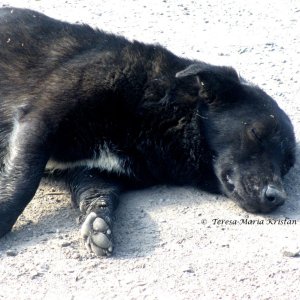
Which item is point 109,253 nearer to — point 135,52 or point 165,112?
point 165,112

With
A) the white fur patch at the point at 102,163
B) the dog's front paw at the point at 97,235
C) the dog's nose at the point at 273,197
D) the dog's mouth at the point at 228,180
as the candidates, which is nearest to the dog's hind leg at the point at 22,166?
the white fur patch at the point at 102,163

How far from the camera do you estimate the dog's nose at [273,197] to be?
462cm

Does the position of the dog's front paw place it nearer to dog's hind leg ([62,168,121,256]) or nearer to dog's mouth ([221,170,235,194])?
dog's hind leg ([62,168,121,256])

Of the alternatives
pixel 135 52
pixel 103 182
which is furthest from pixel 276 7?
pixel 103 182

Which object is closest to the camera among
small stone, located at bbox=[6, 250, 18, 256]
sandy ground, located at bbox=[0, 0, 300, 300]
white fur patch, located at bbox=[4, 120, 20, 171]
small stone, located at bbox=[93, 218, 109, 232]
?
sandy ground, located at bbox=[0, 0, 300, 300]

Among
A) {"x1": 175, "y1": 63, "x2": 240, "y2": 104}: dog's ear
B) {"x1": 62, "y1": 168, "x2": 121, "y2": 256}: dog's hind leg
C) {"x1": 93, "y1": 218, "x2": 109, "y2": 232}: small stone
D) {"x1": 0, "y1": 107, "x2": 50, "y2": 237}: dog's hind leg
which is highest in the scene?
{"x1": 175, "y1": 63, "x2": 240, "y2": 104}: dog's ear

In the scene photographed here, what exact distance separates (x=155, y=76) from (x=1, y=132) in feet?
3.85

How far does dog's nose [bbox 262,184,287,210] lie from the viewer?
4621 millimetres

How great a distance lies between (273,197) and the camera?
4.62m

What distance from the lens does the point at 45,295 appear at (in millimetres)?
3766

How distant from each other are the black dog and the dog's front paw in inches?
8.7

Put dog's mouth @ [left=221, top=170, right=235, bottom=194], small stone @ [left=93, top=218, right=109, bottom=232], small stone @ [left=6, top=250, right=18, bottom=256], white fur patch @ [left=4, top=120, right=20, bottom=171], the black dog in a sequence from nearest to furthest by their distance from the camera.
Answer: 1. small stone @ [left=6, top=250, right=18, bottom=256]
2. small stone @ [left=93, top=218, right=109, bottom=232]
3. white fur patch @ [left=4, top=120, right=20, bottom=171]
4. the black dog
5. dog's mouth @ [left=221, top=170, right=235, bottom=194]

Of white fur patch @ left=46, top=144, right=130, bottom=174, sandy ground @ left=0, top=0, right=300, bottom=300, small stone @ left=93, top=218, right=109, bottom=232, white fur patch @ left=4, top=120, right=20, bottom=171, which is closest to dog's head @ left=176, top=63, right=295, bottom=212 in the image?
sandy ground @ left=0, top=0, right=300, bottom=300

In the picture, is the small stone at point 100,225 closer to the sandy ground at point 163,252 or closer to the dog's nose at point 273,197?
the sandy ground at point 163,252
